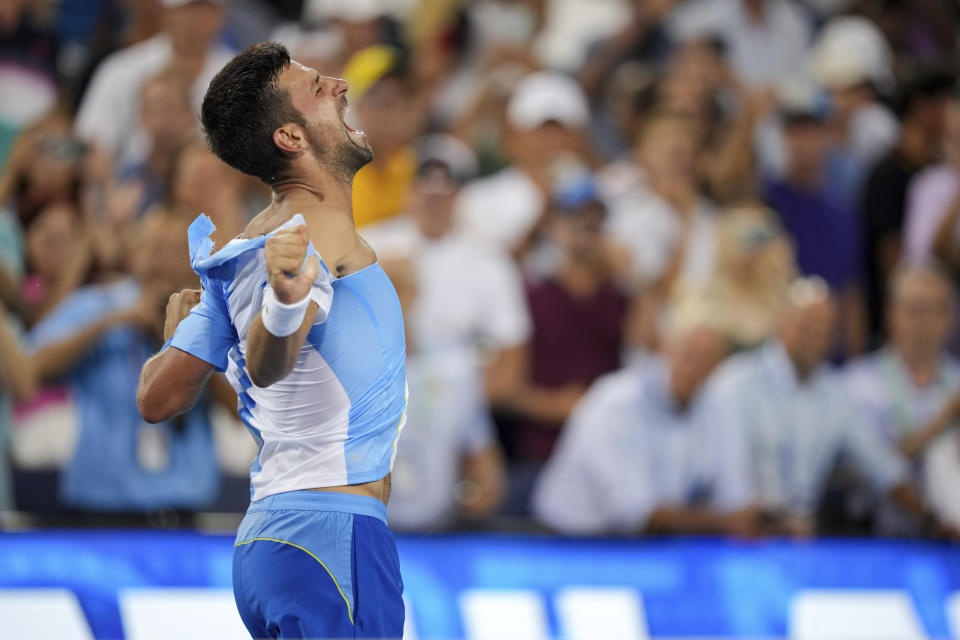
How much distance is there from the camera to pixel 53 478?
19.4 ft

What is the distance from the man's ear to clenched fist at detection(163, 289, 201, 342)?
0.50m

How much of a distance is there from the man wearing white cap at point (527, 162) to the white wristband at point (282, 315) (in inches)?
179

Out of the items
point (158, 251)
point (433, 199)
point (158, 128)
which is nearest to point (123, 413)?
point (158, 251)

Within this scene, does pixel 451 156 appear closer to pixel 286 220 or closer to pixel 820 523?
pixel 820 523

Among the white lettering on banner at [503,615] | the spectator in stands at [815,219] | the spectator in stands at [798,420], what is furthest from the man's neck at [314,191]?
the spectator in stands at [815,219]

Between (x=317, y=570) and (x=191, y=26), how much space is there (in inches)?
194

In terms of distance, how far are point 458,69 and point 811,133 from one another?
98.7 inches

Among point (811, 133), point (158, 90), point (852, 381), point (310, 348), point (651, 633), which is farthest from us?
point (811, 133)

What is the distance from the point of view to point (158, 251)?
5.70m

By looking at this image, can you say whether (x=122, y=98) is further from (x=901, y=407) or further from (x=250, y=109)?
(x=901, y=407)

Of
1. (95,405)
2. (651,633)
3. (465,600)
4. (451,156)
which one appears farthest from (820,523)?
(95,405)

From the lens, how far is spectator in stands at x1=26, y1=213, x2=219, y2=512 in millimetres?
5789

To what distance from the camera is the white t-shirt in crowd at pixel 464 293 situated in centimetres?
678

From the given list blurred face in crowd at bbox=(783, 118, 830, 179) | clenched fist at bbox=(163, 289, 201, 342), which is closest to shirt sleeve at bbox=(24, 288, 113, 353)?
clenched fist at bbox=(163, 289, 201, 342)
